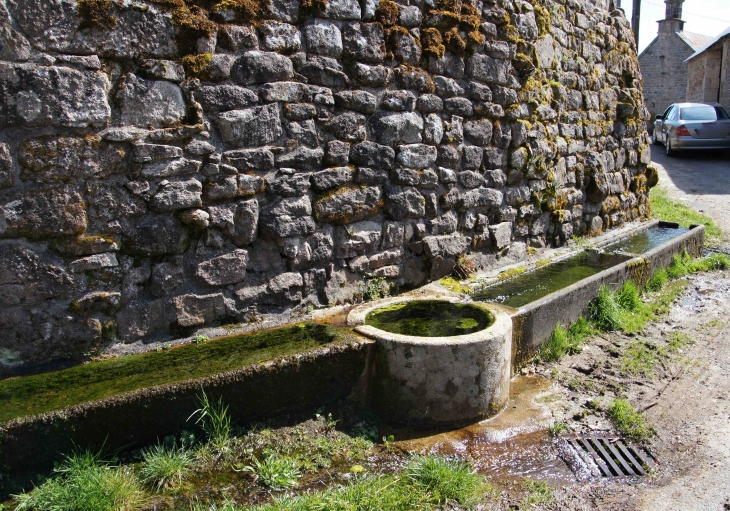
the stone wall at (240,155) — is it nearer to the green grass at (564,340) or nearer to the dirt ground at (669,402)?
the green grass at (564,340)

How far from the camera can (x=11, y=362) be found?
281 centimetres

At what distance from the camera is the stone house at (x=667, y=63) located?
23984 mm

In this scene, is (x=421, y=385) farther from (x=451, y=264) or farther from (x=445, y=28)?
(x=445, y=28)

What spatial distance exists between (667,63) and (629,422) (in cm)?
2546

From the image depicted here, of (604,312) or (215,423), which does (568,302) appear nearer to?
(604,312)

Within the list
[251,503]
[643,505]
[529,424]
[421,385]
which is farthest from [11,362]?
[643,505]

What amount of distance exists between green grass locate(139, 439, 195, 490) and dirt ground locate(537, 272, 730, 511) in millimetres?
1656

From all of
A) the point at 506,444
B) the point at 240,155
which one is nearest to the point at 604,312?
the point at 506,444

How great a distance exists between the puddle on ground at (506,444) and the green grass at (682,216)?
17.2 ft

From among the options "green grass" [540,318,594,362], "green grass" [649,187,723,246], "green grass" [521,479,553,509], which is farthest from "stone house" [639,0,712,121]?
"green grass" [521,479,553,509]

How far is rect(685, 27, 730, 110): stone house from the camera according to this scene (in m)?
16.2

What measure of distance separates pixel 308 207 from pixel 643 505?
93.2 inches

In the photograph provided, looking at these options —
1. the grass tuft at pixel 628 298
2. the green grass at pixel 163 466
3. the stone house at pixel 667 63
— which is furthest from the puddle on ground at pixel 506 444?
the stone house at pixel 667 63

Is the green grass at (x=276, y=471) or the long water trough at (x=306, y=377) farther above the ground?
the long water trough at (x=306, y=377)
